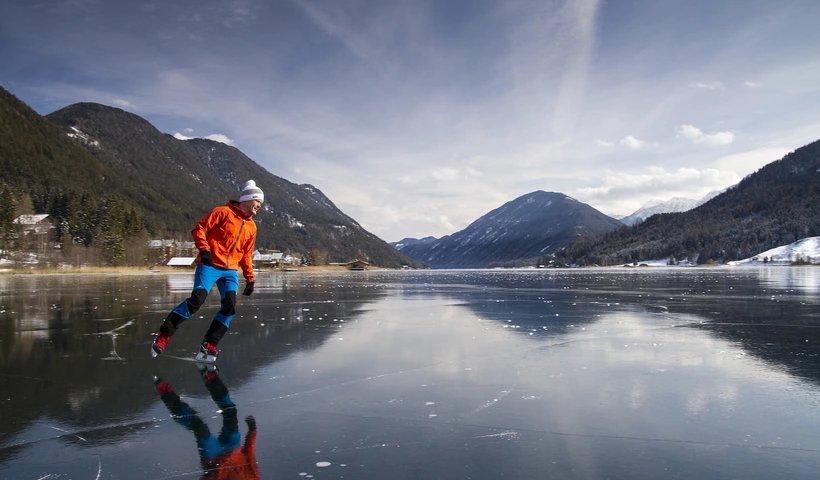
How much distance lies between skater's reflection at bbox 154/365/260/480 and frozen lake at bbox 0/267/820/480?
2 centimetres

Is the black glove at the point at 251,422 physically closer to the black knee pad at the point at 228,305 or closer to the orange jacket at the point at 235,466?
the orange jacket at the point at 235,466

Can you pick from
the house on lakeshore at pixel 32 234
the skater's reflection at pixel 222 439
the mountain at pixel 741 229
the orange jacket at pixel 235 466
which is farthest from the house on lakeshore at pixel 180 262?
the mountain at pixel 741 229

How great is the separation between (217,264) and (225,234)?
42cm

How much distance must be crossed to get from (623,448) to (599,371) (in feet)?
8.38

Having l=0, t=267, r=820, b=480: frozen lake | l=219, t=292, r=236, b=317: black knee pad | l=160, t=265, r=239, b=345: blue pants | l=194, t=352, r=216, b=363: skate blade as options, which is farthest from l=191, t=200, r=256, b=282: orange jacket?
l=0, t=267, r=820, b=480: frozen lake

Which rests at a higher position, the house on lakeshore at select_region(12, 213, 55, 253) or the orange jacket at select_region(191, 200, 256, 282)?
the house on lakeshore at select_region(12, 213, 55, 253)

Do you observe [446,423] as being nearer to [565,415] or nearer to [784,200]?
[565,415]

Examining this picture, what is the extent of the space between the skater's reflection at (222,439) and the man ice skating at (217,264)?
1461 mm

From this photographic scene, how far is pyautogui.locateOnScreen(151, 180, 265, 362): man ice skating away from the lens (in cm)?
628

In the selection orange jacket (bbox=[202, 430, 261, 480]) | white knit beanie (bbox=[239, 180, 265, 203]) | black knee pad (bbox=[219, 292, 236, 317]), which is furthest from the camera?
white knit beanie (bbox=[239, 180, 265, 203])

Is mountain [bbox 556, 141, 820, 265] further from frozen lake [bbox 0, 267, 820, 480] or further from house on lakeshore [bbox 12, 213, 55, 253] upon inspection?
frozen lake [bbox 0, 267, 820, 480]

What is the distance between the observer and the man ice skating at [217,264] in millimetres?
6277

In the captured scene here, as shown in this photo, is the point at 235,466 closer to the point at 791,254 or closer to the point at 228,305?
the point at 228,305

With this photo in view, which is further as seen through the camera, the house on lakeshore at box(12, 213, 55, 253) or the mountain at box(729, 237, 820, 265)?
the mountain at box(729, 237, 820, 265)
